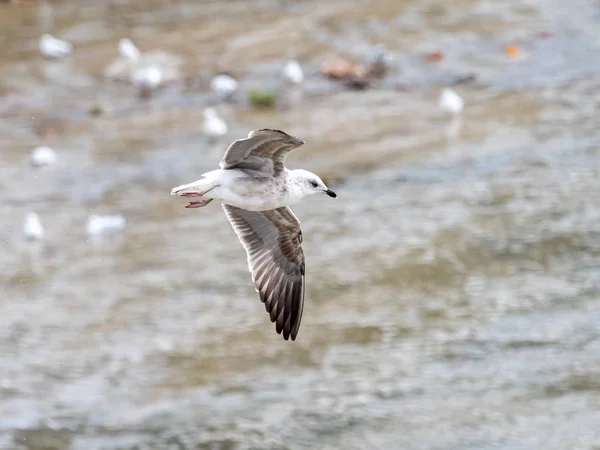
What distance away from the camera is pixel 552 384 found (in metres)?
9.02

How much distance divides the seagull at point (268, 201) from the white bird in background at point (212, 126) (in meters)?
5.58

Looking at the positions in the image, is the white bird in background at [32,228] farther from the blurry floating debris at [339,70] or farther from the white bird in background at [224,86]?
the blurry floating debris at [339,70]

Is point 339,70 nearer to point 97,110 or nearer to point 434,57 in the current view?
point 434,57

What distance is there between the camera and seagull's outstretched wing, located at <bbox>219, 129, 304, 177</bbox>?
569cm

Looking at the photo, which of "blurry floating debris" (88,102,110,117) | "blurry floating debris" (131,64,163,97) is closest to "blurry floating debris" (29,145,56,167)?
"blurry floating debris" (88,102,110,117)

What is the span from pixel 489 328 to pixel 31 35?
7.66m

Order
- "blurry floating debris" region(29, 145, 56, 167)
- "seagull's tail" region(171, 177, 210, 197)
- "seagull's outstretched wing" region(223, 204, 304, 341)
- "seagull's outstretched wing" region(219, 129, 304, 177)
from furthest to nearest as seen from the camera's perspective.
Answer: "blurry floating debris" region(29, 145, 56, 167) → "seagull's outstretched wing" region(223, 204, 304, 341) → "seagull's tail" region(171, 177, 210, 197) → "seagull's outstretched wing" region(219, 129, 304, 177)

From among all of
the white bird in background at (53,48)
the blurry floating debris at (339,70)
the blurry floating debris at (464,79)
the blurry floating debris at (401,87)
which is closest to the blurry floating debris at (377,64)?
the blurry floating debris at (339,70)

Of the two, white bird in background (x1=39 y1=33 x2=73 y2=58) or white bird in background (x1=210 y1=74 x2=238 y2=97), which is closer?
white bird in background (x1=210 y1=74 x2=238 y2=97)

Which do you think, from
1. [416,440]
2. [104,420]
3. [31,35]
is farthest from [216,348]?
[31,35]

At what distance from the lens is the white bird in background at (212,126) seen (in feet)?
40.7

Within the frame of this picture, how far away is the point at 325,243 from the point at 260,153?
510 cm

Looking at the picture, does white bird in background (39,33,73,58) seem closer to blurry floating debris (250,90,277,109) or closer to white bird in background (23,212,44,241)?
blurry floating debris (250,90,277,109)

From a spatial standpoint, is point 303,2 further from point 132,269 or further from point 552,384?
point 552,384
